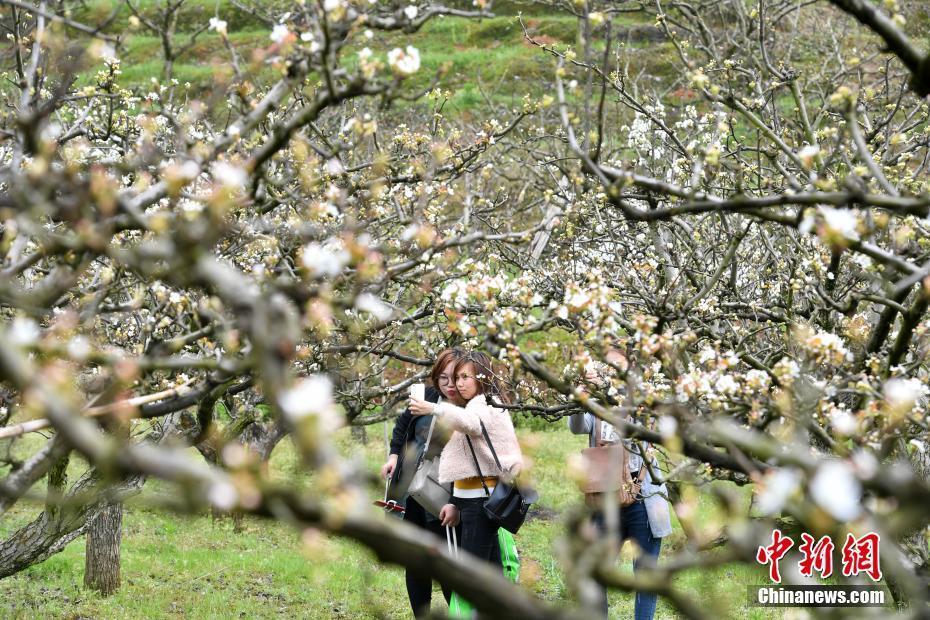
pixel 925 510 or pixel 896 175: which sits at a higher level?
pixel 925 510

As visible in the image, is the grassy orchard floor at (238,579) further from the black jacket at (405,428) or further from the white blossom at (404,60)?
the white blossom at (404,60)

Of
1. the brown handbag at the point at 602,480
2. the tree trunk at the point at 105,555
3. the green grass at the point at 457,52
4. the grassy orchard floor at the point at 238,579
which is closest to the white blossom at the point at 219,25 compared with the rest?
the brown handbag at the point at 602,480

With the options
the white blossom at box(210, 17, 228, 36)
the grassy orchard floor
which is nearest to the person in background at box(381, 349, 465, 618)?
the grassy orchard floor

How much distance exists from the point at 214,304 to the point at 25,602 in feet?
21.0

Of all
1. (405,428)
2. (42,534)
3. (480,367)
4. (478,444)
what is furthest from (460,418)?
(42,534)

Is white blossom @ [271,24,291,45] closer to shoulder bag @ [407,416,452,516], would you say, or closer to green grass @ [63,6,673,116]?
shoulder bag @ [407,416,452,516]

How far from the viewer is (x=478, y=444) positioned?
5.37m

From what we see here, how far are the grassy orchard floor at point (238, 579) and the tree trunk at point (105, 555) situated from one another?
157 millimetres

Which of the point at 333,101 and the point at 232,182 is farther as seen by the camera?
the point at 333,101

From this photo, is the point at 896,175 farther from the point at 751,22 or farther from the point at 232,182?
the point at 232,182

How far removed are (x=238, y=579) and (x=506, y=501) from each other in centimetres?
458

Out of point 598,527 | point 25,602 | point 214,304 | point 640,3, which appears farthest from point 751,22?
point 25,602

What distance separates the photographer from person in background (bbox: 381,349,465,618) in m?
5.51

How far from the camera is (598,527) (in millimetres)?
5609
